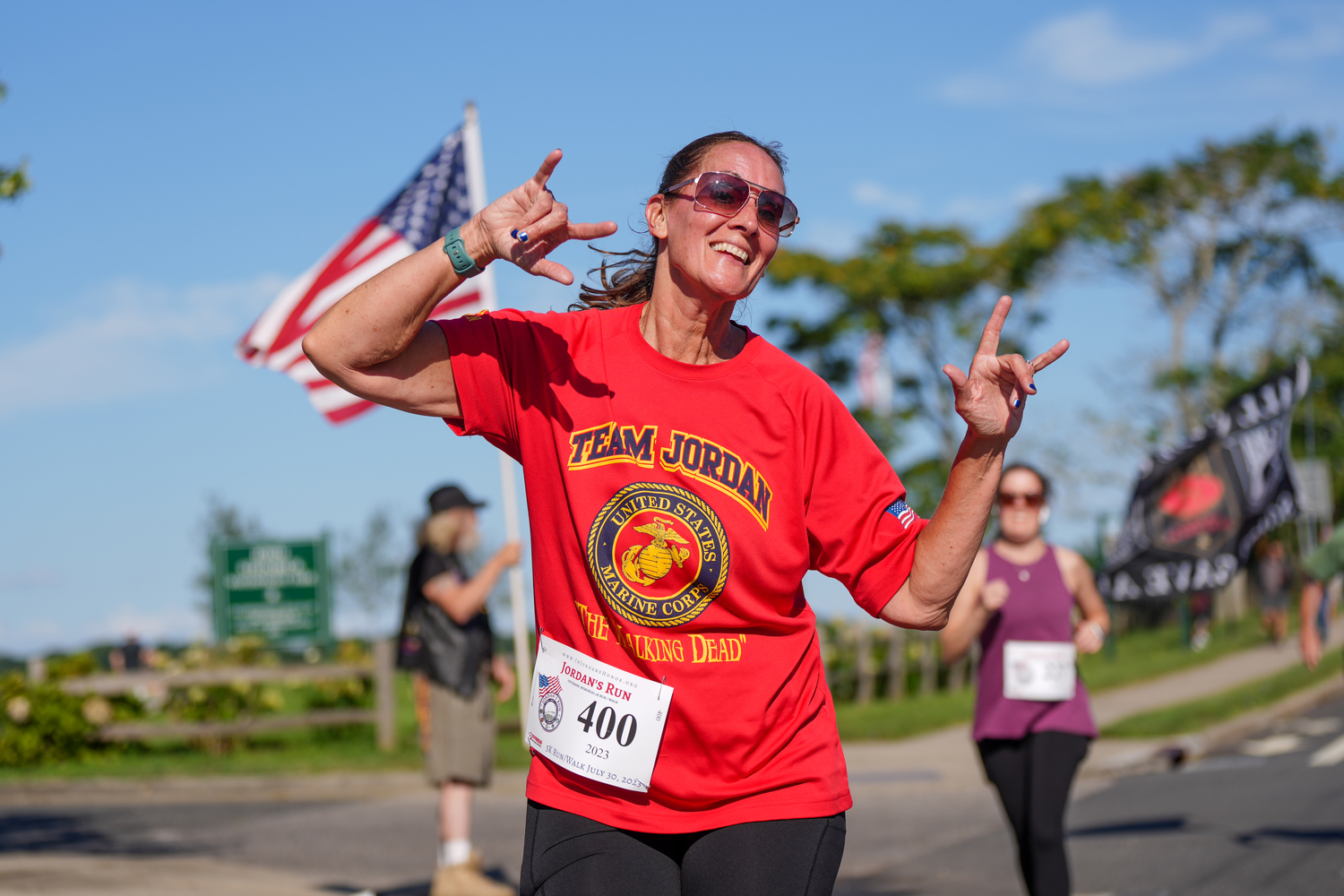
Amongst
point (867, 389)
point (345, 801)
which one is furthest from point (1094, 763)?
point (867, 389)

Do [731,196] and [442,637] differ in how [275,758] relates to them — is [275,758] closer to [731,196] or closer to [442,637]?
[442,637]

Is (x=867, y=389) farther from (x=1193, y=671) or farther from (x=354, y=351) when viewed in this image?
(x=354, y=351)

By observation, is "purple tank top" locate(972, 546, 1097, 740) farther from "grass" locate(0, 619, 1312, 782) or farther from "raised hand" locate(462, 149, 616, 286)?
"grass" locate(0, 619, 1312, 782)

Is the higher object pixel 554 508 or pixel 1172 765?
pixel 554 508

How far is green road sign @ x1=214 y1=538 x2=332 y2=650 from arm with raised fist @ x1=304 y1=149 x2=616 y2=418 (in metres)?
15.0

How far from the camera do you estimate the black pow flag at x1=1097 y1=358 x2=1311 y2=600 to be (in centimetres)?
911

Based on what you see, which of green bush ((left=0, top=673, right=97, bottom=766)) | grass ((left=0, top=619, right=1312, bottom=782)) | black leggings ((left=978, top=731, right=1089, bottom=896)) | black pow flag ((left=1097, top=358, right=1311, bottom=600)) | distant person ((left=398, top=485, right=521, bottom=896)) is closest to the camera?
black leggings ((left=978, top=731, right=1089, bottom=896))

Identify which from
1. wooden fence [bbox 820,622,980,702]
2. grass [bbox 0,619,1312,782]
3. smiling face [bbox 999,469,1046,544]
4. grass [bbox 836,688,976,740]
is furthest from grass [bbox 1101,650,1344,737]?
smiling face [bbox 999,469,1046,544]

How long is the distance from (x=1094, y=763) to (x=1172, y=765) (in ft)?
2.54

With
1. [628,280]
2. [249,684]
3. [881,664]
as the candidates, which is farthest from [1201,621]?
[628,280]

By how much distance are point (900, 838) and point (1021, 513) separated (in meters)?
4.16

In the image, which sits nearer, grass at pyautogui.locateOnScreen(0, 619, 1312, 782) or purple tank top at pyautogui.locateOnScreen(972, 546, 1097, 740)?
purple tank top at pyautogui.locateOnScreen(972, 546, 1097, 740)

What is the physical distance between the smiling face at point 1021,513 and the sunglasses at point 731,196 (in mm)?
3425

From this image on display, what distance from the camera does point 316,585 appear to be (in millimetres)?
17078
